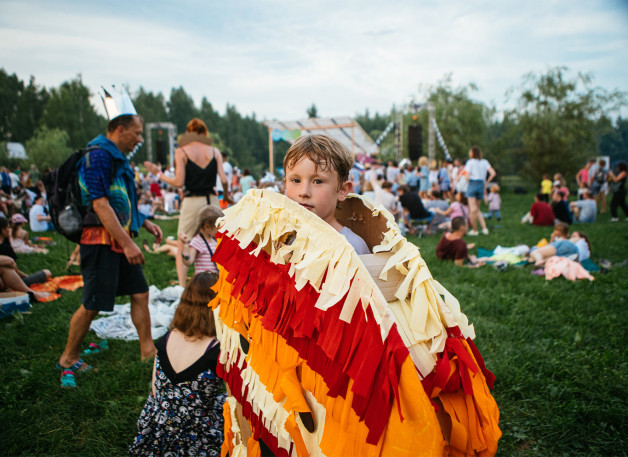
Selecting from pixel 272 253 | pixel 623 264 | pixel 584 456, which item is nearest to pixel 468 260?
pixel 623 264

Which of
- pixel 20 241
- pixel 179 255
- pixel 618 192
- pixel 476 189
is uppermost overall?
pixel 476 189

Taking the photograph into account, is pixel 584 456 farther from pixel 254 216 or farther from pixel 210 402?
pixel 254 216

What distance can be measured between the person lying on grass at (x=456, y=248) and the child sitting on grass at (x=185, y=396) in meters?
5.18

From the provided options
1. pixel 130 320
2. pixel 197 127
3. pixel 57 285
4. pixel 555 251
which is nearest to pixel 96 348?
pixel 130 320

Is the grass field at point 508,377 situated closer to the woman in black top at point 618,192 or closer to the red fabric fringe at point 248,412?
the red fabric fringe at point 248,412

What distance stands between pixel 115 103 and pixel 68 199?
2.77ft

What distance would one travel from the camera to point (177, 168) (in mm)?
4844

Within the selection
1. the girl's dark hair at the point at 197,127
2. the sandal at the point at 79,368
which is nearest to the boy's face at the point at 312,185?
the sandal at the point at 79,368

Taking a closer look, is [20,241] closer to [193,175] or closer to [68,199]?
[193,175]

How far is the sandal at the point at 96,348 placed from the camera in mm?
3594

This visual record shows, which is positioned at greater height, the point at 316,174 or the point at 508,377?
the point at 316,174

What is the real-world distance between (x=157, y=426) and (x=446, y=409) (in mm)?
1833

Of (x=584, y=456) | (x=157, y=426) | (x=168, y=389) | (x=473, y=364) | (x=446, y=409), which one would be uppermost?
(x=473, y=364)

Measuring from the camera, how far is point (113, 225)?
2.98m
